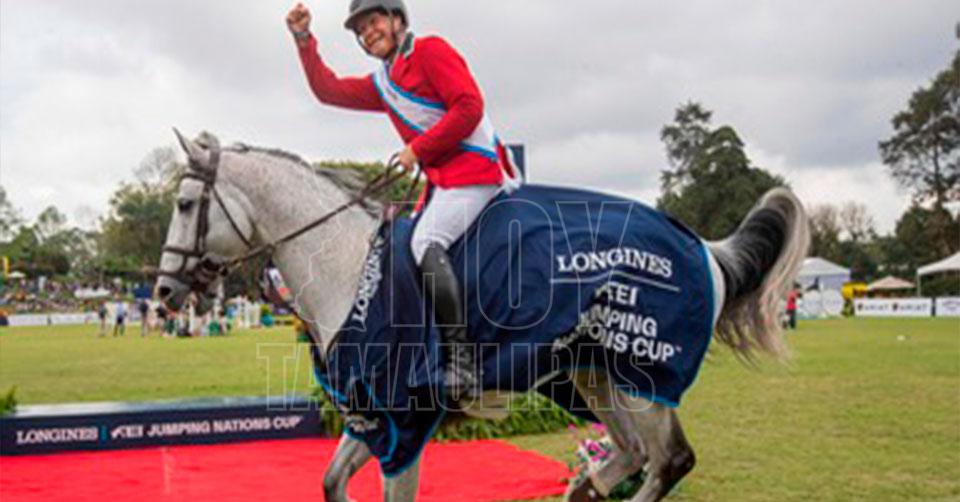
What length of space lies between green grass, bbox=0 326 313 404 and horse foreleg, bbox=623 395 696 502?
5.17 metres

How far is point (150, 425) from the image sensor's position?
9.48 meters

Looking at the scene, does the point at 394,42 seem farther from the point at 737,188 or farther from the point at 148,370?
the point at 737,188

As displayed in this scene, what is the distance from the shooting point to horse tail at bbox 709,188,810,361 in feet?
15.0

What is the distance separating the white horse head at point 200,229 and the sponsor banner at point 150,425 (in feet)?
20.4

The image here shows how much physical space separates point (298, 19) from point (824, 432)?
312 inches

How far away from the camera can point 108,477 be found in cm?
792

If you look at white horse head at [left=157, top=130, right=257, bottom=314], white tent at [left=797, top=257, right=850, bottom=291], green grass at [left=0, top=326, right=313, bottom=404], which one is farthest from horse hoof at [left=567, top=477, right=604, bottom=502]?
white tent at [left=797, top=257, right=850, bottom=291]

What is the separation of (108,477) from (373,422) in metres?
5.34

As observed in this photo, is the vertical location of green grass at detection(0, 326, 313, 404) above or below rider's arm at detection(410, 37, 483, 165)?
below

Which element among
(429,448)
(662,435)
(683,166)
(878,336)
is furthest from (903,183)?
(662,435)

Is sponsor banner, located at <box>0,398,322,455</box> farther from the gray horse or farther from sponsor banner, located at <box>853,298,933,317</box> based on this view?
sponsor banner, located at <box>853,298,933,317</box>

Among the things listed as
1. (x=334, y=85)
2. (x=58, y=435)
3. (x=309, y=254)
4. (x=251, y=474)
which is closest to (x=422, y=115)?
(x=334, y=85)

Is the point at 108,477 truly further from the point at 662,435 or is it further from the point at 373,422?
the point at 662,435

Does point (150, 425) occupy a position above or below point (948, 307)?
below
